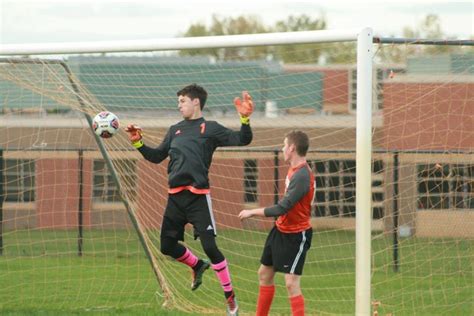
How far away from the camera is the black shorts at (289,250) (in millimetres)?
8867

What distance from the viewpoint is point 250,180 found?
1491 cm

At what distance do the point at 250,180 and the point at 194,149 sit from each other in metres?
5.21

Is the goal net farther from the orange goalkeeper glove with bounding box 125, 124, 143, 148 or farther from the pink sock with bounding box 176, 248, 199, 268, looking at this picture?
the orange goalkeeper glove with bounding box 125, 124, 143, 148

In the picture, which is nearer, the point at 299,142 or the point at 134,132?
the point at 299,142

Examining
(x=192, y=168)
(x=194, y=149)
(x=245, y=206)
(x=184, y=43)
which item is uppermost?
(x=184, y=43)

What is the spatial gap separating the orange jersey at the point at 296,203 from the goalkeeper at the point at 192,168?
90cm

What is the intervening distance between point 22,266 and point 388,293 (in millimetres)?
5250

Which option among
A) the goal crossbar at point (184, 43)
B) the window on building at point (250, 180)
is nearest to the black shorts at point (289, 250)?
the goal crossbar at point (184, 43)

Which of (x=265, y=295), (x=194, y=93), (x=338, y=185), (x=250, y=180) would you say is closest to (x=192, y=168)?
(x=194, y=93)

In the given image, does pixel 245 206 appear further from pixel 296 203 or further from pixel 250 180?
pixel 296 203

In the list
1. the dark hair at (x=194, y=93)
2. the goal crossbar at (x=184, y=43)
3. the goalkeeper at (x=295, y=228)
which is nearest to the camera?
the goalkeeper at (x=295, y=228)

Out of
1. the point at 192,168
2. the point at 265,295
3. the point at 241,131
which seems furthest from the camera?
the point at 192,168

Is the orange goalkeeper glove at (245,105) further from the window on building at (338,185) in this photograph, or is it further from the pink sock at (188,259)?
the window on building at (338,185)

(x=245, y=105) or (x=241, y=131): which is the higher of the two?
(x=245, y=105)
